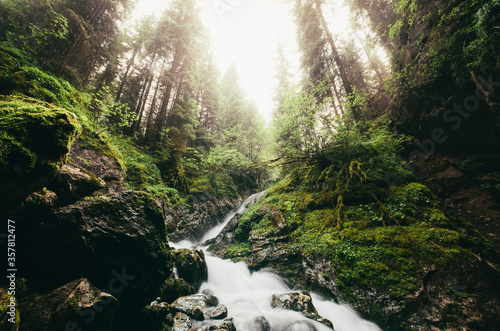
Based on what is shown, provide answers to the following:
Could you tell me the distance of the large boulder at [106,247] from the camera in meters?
2.94

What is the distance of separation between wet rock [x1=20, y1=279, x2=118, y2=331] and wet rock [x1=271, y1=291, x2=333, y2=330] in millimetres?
4268

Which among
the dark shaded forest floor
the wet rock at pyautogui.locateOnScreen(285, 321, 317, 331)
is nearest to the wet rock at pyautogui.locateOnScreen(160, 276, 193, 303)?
the wet rock at pyautogui.locateOnScreen(285, 321, 317, 331)

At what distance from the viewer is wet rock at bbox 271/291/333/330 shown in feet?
15.2

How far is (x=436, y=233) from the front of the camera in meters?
4.72

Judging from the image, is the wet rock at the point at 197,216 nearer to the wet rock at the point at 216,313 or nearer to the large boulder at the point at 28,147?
the wet rock at the point at 216,313

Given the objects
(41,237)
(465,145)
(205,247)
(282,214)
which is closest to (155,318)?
(41,237)

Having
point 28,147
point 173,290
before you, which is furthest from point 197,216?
point 28,147

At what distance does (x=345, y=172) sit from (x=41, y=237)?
30.1 feet

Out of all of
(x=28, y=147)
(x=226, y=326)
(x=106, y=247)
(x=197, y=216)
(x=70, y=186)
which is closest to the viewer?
(x=28, y=147)

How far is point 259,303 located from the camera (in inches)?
230

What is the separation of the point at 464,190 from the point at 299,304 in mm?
7510

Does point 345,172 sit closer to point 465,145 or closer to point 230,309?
point 465,145

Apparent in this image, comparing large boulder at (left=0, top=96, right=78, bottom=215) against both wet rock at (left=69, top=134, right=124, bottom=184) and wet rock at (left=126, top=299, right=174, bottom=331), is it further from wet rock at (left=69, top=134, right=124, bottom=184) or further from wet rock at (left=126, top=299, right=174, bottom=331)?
wet rock at (left=69, top=134, right=124, bottom=184)

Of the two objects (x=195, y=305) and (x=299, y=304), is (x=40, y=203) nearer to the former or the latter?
(x=195, y=305)
